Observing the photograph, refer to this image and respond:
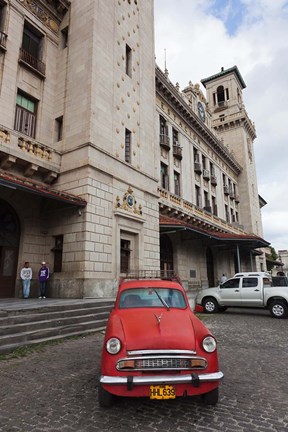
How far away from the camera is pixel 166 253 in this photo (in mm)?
22875

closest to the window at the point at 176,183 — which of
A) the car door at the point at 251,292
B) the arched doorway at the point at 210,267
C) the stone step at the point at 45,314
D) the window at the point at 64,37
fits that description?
the arched doorway at the point at 210,267

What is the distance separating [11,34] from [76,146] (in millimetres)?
6427

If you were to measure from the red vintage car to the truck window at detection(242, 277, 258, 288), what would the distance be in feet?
35.5

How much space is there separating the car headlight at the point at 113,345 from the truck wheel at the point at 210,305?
12.2 metres

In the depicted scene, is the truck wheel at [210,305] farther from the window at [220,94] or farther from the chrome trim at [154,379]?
the window at [220,94]

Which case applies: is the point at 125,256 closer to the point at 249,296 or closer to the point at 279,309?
the point at 249,296

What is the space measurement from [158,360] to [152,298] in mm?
1532

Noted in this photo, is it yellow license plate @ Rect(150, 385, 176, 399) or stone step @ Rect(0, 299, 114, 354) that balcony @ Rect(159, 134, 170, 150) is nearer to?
stone step @ Rect(0, 299, 114, 354)

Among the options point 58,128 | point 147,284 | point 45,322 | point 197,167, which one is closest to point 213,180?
point 197,167

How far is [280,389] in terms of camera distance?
185 inches

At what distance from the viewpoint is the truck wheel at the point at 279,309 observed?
13.2 metres

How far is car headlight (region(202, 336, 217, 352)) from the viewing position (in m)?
4.05

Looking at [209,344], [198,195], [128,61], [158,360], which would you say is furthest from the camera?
[198,195]

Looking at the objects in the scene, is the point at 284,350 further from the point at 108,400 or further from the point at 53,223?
the point at 53,223
